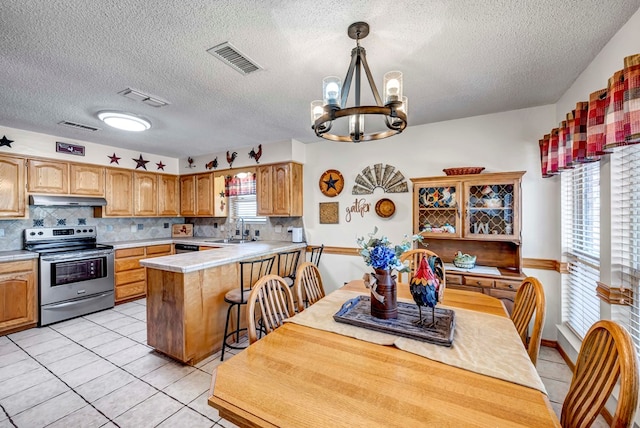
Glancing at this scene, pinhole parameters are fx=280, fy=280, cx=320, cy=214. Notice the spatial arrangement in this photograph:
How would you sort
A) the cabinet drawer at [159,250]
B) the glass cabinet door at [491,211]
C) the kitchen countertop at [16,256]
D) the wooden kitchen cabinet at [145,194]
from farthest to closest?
the wooden kitchen cabinet at [145,194] → the cabinet drawer at [159,250] → the kitchen countertop at [16,256] → the glass cabinet door at [491,211]

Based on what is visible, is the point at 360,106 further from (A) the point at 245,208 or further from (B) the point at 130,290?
(B) the point at 130,290

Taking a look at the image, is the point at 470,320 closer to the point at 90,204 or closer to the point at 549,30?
the point at 549,30

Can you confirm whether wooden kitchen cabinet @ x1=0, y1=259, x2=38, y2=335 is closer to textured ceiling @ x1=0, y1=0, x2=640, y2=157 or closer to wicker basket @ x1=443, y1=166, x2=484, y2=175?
textured ceiling @ x1=0, y1=0, x2=640, y2=157

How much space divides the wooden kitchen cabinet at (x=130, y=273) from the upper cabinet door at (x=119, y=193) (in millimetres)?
671

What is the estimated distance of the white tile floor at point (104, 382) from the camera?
1.94 meters

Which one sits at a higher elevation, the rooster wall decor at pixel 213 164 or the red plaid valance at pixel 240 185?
the rooster wall decor at pixel 213 164

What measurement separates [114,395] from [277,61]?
2.82 meters

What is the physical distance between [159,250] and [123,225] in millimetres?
A: 831

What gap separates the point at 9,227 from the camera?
3705 millimetres

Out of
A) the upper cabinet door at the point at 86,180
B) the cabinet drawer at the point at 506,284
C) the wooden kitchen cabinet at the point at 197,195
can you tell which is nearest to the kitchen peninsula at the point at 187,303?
the wooden kitchen cabinet at the point at 197,195

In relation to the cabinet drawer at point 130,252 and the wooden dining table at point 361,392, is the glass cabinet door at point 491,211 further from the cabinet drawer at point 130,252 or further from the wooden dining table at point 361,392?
the cabinet drawer at point 130,252

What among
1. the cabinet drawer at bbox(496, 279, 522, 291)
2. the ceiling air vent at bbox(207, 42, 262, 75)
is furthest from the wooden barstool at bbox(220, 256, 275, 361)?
the cabinet drawer at bbox(496, 279, 522, 291)

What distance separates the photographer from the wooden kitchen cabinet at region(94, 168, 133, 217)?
14.4 ft

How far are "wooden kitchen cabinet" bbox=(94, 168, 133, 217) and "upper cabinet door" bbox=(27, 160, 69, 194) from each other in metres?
0.52
